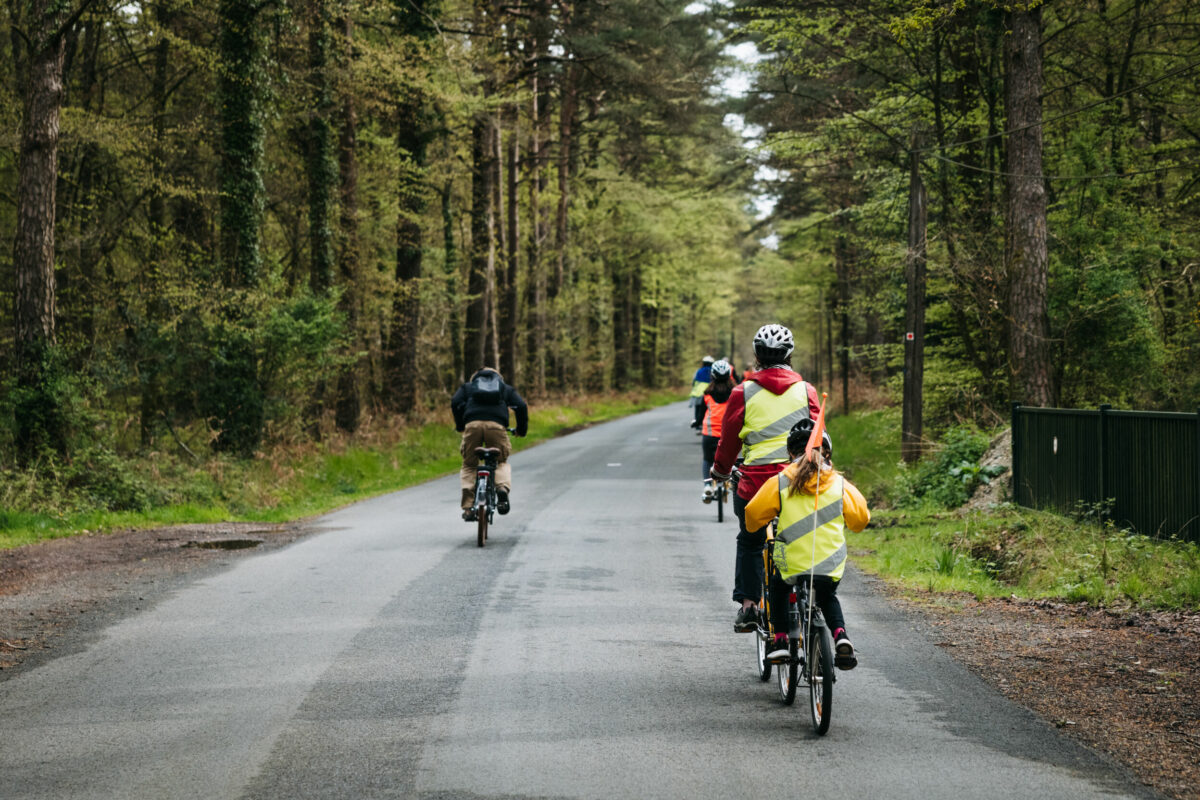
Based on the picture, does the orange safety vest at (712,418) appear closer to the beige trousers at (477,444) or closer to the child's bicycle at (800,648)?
the beige trousers at (477,444)

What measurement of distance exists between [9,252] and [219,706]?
18209 mm

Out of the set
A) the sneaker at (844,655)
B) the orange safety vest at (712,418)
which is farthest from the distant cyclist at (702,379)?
the sneaker at (844,655)

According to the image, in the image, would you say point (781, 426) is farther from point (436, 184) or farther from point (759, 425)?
point (436, 184)

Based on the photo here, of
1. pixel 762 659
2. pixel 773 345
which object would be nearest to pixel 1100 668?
pixel 762 659

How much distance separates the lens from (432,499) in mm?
18609

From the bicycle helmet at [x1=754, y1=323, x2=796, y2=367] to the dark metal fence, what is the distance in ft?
18.5

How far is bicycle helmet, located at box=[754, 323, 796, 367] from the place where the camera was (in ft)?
21.8

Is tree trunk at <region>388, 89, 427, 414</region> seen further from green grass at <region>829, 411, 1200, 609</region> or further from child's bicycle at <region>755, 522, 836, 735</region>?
child's bicycle at <region>755, 522, 836, 735</region>

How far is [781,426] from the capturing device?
6.71 metres

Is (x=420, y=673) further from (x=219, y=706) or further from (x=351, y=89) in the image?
(x=351, y=89)

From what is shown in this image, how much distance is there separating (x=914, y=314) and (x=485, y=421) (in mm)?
9065

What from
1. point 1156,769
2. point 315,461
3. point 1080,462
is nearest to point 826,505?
point 1156,769

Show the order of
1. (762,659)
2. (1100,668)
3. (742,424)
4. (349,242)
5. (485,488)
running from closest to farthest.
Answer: (742,424) < (762,659) < (1100,668) < (485,488) < (349,242)

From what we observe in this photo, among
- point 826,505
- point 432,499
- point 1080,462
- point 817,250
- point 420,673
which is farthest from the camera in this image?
point 817,250
